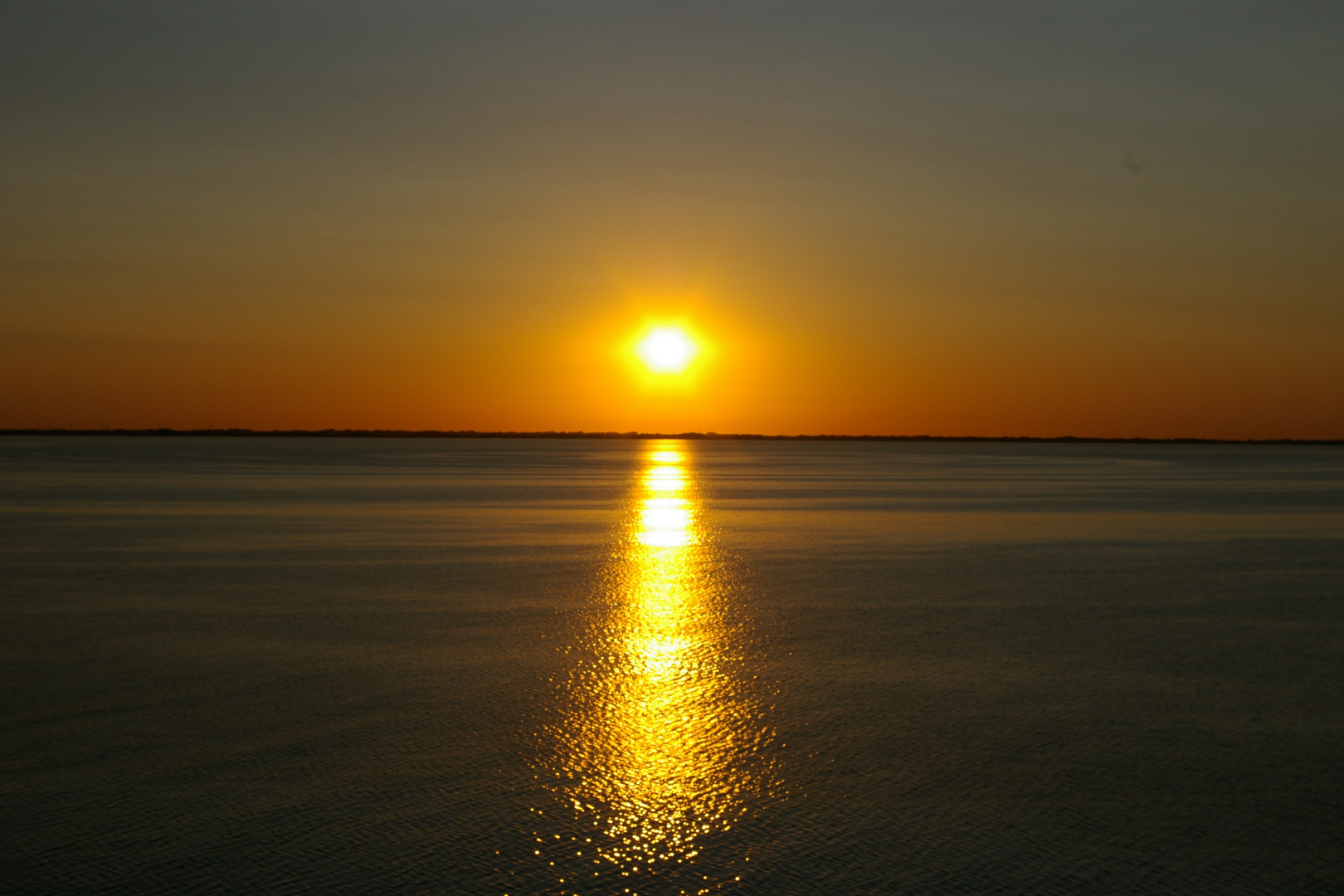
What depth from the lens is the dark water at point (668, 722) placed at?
5340mm

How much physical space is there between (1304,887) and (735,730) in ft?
11.3

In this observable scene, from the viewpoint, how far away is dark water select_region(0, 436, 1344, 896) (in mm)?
5340

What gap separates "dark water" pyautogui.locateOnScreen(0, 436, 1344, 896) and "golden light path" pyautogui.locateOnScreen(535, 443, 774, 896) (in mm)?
27

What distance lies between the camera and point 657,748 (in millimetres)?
7125

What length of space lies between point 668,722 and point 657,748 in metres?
0.64

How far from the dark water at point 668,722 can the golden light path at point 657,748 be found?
3 centimetres

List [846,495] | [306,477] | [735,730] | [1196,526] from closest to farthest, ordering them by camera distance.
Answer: [735,730] → [1196,526] → [846,495] → [306,477]

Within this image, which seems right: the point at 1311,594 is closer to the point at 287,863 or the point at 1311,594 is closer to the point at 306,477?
the point at 287,863

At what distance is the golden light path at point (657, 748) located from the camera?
5301 mm

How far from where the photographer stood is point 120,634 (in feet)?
35.5

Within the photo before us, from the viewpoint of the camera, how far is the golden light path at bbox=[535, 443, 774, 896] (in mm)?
5301

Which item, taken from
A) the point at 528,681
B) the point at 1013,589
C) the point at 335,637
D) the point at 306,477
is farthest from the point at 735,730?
the point at 306,477

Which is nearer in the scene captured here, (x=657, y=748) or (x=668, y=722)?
(x=657, y=748)

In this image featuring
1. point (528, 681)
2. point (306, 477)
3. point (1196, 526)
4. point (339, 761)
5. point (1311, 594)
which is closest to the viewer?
point (339, 761)
